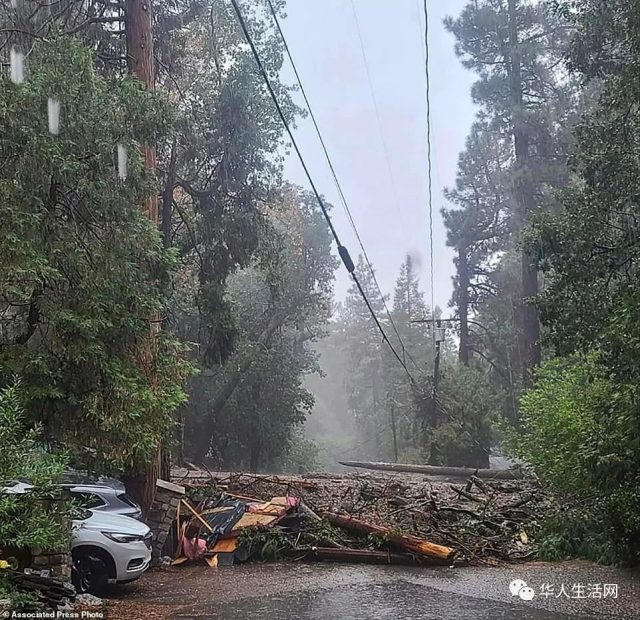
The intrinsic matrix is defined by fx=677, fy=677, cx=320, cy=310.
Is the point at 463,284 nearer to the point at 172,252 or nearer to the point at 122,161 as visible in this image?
the point at 172,252

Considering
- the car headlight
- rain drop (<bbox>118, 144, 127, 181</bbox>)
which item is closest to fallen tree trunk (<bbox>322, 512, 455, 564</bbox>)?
the car headlight

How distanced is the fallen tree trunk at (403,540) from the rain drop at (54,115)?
292 inches

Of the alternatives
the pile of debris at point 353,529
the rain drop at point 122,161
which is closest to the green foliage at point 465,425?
the pile of debris at point 353,529

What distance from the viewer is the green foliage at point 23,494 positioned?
5621 millimetres

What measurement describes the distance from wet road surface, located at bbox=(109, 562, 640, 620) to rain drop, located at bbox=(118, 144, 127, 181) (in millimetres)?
4823

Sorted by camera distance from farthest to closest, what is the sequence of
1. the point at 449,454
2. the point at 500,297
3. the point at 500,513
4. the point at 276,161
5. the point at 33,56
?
the point at 500,297 < the point at 449,454 < the point at 276,161 < the point at 500,513 < the point at 33,56

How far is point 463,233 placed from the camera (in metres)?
35.0

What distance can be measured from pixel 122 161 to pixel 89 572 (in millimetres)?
4821

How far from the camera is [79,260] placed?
765cm

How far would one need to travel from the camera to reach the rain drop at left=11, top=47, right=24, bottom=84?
24.4 feet

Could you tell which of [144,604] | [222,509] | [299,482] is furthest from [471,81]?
[144,604]

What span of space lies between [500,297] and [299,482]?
21434 mm

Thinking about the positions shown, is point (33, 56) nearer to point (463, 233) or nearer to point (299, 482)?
point (299, 482)

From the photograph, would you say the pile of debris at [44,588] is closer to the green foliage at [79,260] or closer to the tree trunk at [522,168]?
the green foliage at [79,260]
